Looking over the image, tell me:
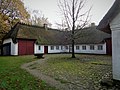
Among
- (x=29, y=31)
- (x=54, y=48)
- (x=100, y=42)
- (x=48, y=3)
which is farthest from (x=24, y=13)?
(x=100, y=42)

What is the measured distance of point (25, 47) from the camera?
105 feet

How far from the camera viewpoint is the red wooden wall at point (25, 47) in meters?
31.0

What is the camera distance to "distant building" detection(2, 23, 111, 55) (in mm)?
30569

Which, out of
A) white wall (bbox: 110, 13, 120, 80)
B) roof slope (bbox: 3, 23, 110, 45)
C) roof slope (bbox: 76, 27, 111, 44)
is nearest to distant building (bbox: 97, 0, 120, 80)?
white wall (bbox: 110, 13, 120, 80)

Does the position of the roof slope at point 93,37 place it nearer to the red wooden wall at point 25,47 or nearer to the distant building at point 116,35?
the red wooden wall at point 25,47

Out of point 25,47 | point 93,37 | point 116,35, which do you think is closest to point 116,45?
point 116,35

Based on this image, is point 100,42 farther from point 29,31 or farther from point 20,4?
point 20,4

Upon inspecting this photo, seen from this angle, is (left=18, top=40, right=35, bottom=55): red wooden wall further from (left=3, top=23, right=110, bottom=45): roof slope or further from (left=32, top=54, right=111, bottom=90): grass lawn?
(left=32, top=54, right=111, bottom=90): grass lawn

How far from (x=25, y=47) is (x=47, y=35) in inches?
386

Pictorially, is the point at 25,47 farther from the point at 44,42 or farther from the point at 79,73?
the point at 79,73

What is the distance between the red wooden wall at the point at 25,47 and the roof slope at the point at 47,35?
1146mm

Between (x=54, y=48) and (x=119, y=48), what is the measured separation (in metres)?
32.9

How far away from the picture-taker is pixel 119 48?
6.71 meters

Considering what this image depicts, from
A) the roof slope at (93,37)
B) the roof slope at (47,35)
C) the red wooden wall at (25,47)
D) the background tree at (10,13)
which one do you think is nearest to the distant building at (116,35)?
the roof slope at (47,35)
